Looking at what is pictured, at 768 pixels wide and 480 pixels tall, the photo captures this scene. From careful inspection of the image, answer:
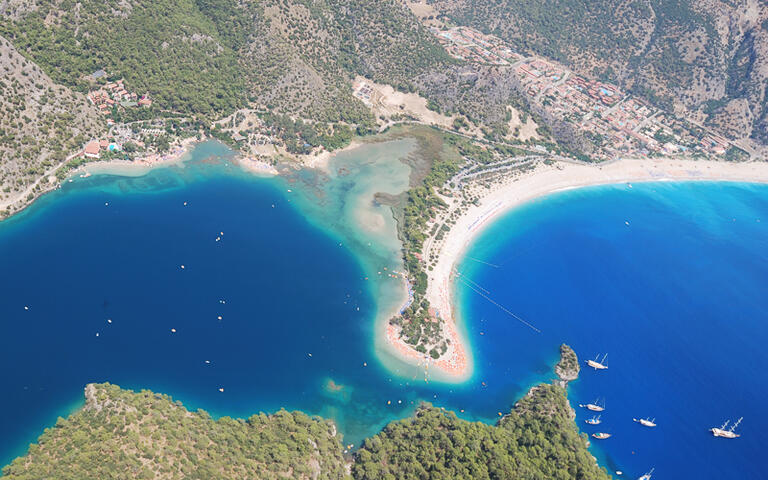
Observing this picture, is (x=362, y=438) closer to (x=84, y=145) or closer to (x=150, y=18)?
(x=84, y=145)

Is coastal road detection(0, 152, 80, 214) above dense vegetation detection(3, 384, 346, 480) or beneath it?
above

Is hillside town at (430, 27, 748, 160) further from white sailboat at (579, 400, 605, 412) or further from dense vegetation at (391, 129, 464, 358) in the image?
white sailboat at (579, 400, 605, 412)

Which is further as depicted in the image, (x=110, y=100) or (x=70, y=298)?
(x=110, y=100)

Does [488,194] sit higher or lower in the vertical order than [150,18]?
Answer: lower

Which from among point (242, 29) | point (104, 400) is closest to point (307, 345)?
point (104, 400)

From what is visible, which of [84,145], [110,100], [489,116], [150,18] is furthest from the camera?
[489,116]

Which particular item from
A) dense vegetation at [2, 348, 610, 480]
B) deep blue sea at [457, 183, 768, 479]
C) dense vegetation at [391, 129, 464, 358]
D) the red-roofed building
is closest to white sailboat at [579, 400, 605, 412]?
deep blue sea at [457, 183, 768, 479]
